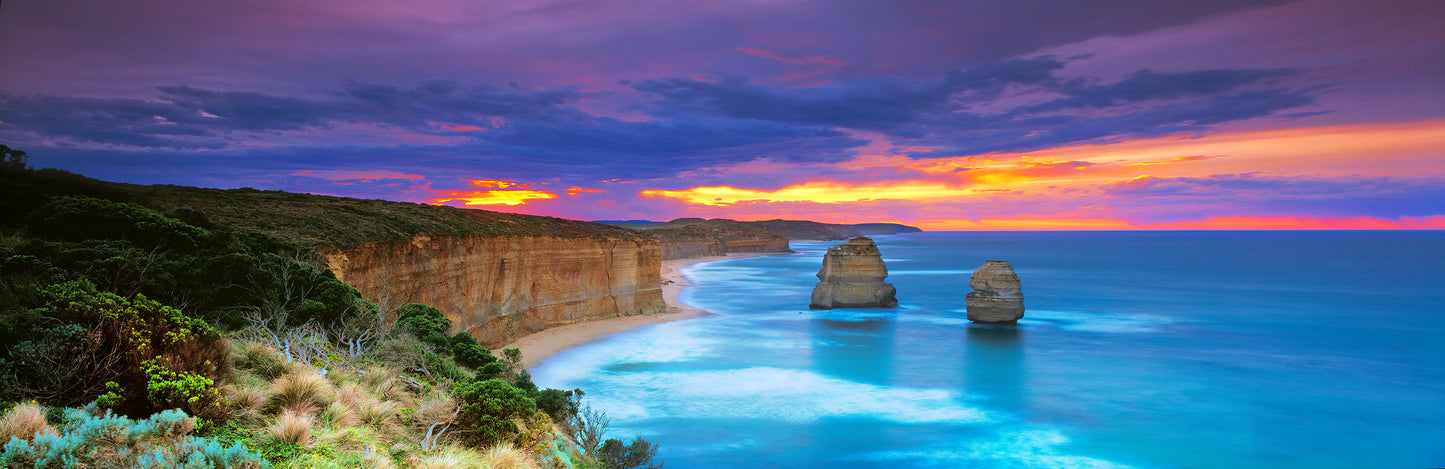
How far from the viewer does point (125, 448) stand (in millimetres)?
6203

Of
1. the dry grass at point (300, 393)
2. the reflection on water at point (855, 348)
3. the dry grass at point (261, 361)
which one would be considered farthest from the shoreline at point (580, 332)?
the dry grass at point (300, 393)

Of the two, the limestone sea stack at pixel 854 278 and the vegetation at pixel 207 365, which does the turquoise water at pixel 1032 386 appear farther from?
the vegetation at pixel 207 365

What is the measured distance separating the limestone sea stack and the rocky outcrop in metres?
7.87

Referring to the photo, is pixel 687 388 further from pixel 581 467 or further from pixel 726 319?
pixel 726 319

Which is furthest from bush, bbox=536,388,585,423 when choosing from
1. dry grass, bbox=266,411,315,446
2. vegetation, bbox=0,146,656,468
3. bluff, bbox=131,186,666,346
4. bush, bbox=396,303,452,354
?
bluff, bbox=131,186,666,346

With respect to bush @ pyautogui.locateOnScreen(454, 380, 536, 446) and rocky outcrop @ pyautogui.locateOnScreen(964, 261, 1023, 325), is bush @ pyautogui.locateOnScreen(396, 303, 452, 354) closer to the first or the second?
bush @ pyautogui.locateOnScreen(454, 380, 536, 446)

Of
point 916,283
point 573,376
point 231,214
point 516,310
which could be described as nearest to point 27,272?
point 231,214

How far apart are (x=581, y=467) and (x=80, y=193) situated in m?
13.3

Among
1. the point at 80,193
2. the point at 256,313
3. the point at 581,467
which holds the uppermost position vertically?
the point at 80,193

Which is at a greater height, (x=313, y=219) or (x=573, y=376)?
(x=313, y=219)

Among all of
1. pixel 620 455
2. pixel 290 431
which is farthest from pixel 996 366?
pixel 290 431

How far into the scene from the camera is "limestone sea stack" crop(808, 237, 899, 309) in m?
44.5

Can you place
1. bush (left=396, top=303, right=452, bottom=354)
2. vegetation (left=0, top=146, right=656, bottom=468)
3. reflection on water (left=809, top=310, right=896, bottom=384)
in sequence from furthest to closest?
reflection on water (left=809, top=310, right=896, bottom=384) < bush (left=396, top=303, right=452, bottom=354) < vegetation (left=0, top=146, right=656, bottom=468)

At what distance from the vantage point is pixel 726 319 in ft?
141
